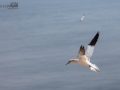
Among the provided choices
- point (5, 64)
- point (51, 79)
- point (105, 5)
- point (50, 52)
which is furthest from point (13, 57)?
point (105, 5)

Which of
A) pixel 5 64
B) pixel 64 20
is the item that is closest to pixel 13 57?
pixel 5 64

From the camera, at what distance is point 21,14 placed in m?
55.5

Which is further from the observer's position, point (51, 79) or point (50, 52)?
point (50, 52)

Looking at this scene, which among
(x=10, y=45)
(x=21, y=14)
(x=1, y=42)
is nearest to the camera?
(x=10, y=45)

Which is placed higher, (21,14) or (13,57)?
(21,14)

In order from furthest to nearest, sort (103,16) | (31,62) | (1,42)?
(103,16), (1,42), (31,62)

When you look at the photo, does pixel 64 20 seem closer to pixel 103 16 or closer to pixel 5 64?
pixel 103 16

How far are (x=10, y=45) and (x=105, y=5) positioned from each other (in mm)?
25154

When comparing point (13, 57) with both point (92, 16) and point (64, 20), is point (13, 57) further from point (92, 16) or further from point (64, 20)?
point (92, 16)

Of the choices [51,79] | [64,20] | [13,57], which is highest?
[64,20]

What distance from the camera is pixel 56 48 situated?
36438 mm

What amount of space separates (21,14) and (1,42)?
12.6 metres

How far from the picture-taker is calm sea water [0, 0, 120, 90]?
29812 mm

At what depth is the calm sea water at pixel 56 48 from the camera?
2981 cm
